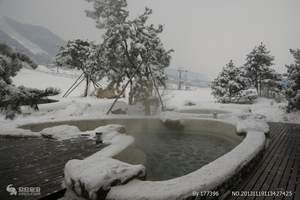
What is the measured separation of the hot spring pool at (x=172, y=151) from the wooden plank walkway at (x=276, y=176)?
6.53ft

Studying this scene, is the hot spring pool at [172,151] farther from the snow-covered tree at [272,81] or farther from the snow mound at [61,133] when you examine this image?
the snow-covered tree at [272,81]

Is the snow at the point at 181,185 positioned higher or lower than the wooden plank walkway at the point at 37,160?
higher

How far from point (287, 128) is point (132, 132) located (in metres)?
7.51

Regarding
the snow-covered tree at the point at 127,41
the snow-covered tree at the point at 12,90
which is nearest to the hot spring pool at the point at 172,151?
the snow-covered tree at the point at 12,90

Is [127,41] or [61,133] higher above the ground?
[127,41]

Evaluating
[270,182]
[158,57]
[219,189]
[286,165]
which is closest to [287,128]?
[286,165]

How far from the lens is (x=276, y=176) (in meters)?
4.84

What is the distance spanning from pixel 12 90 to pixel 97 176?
8.00 ft

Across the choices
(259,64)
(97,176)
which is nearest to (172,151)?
(97,176)

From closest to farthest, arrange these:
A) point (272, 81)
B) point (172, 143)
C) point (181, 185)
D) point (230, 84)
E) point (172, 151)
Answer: point (181, 185), point (172, 151), point (172, 143), point (230, 84), point (272, 81)

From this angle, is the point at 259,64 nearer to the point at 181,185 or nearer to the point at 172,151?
the point at 172,151

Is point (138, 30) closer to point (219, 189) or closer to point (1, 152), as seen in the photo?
point (1, 152)

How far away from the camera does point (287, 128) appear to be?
10219 mm

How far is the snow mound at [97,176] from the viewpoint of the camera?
3.50 metres
